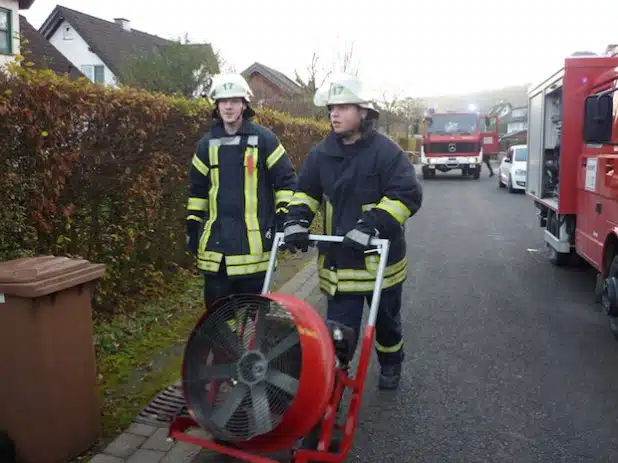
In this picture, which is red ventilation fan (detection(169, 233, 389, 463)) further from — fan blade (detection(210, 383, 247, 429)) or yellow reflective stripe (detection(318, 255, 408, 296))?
yellow reflective stripe (detection(318, 255, 408, 296))

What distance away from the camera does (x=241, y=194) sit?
14.1ft

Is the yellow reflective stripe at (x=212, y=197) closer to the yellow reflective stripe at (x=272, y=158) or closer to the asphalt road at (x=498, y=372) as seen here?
the yellow reflective stripe at (x=272, y=158)

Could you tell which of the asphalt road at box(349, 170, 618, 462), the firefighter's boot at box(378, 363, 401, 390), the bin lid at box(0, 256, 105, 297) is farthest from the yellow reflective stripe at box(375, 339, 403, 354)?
the bin lid at box(0, 256, 105, 297)

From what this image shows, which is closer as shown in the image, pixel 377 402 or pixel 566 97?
pixel 377 402

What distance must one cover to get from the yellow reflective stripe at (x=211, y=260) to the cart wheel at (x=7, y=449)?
1.47 metres

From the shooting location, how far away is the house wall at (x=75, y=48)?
39.3m

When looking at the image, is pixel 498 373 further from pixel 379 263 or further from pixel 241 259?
pixel 241 259

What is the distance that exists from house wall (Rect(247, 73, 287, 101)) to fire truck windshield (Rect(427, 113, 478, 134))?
661 centimetres

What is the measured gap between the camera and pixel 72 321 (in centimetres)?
338

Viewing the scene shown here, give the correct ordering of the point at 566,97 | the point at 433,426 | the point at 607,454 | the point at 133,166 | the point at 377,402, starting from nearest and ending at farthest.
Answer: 1. the point at 607,454
2. the point at 433,426
3. the point at 377,402
4. the point at 133,166
5. the point at 566,97

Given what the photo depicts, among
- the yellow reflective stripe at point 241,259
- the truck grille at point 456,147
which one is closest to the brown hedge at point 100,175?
the yellow reflective stripe at point 241,259

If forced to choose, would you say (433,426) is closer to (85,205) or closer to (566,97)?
(85,205)

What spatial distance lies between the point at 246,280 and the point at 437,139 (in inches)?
968

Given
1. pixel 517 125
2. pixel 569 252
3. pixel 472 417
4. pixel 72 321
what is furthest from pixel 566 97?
pixel 517 125
